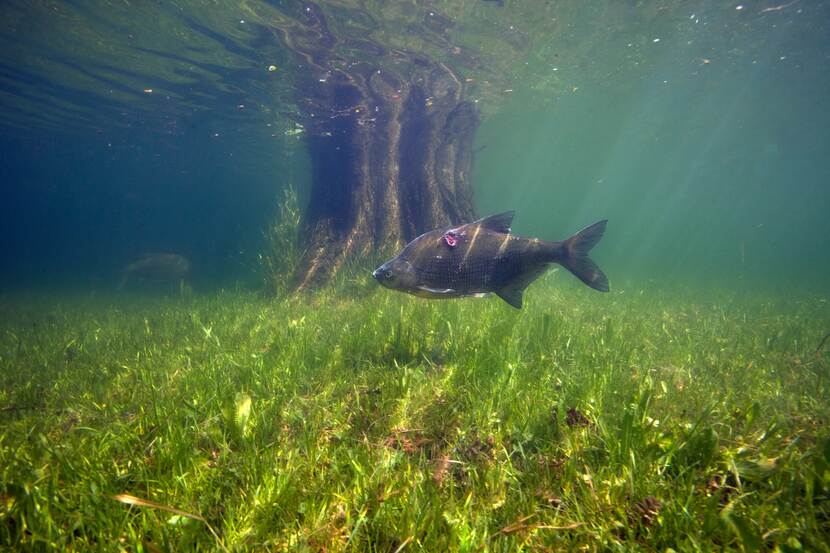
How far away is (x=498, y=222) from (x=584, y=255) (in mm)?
1147

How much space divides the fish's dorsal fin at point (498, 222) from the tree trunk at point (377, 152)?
7.88 meters

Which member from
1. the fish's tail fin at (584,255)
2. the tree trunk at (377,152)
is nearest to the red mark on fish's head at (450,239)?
the fish's tail fin at (584,255)

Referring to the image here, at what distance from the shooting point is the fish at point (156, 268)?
2270 centimetres

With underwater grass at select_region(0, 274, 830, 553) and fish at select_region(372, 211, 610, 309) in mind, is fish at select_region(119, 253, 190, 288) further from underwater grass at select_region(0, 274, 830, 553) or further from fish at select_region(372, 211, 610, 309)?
fish at select_region(372, 211, 610, 309)

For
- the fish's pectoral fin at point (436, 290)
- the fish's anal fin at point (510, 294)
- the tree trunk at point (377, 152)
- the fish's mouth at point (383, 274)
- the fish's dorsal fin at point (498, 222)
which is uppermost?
the tree trunk at point (377, 152)

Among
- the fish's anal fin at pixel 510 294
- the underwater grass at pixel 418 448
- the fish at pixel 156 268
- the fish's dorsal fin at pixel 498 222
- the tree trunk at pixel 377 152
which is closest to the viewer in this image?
the underwater grass at pixel 418 448

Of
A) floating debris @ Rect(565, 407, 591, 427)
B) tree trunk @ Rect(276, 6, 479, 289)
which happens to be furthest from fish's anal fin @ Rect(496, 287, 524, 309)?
tree trunk @ Rect(276, 6, 479, 289)

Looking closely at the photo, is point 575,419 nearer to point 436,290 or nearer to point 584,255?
point 436,290

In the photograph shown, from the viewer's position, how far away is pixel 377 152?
16266 millimetres

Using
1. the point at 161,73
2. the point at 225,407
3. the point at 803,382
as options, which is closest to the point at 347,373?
the point at 225,407

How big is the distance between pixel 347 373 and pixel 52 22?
19.6m

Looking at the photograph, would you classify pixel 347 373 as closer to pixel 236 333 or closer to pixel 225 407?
pixel 225 407

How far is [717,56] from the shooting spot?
1955 centimetres

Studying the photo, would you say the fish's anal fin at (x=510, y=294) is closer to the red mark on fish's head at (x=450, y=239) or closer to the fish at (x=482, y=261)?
the fish at (x=482, y=261)
